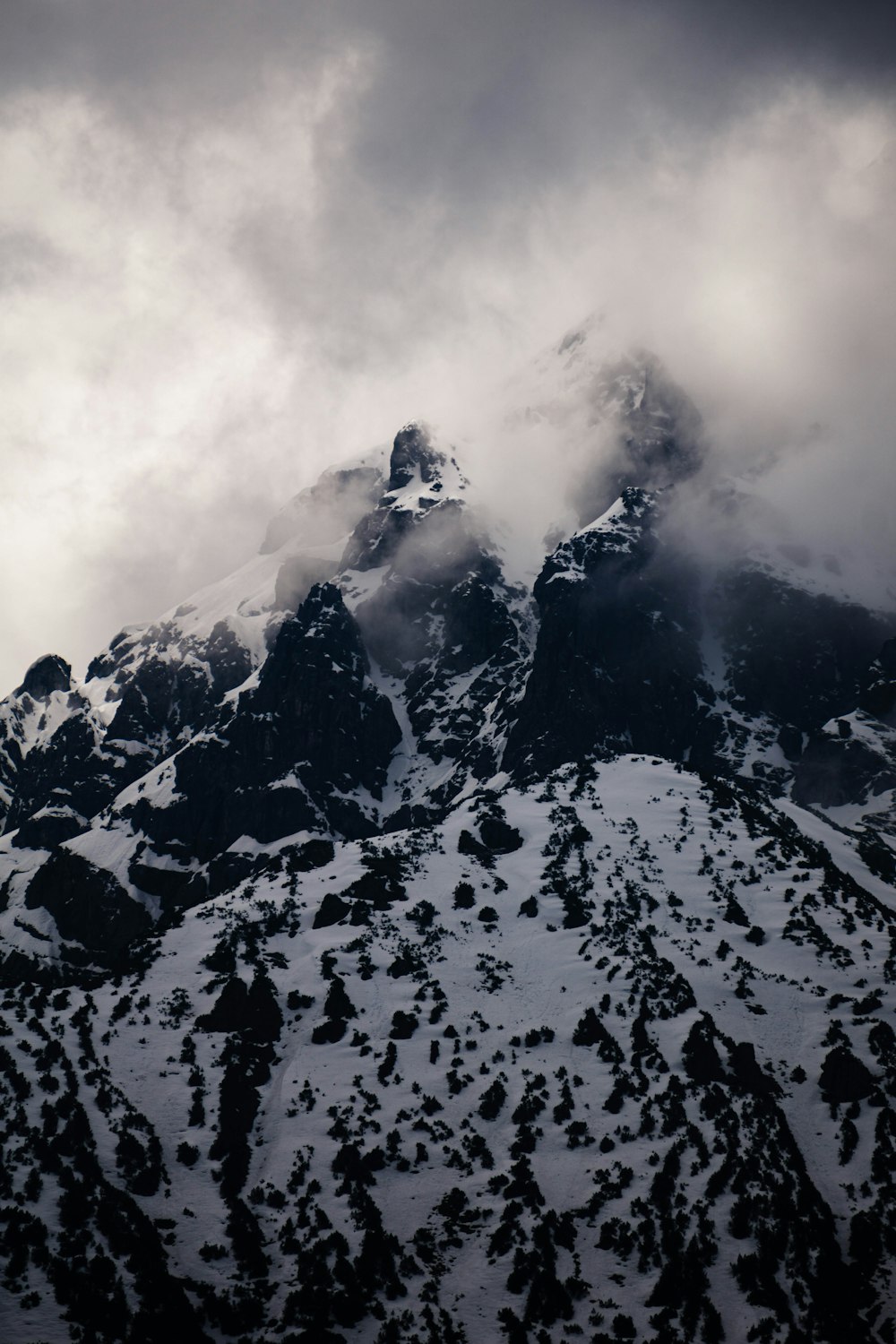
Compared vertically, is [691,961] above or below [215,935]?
below

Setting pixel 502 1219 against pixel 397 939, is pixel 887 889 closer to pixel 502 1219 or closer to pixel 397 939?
pixel 397 939

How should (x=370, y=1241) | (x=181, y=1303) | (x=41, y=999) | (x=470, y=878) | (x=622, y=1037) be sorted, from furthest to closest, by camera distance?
(x=470, y=878) < (x=41, y=999) < (x=622, y=1037) < (x=370, y=1241) < (x=181, y=1303)

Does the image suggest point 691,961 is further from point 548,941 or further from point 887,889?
point 887,889

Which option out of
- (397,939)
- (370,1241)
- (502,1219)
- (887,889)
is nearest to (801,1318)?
(502,1219)

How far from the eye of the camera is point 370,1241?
8744cm

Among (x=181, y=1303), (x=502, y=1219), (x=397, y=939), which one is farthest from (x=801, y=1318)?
(x=397, y=939)

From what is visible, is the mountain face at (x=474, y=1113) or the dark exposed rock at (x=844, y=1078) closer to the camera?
the mountain face at (x=474, y=1113)

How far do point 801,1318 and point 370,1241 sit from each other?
38526 millimetres

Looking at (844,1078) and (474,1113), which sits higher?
(474,1113)

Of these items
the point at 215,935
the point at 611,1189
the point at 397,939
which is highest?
the point at 215,935

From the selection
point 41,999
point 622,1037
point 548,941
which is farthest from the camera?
point 548,941

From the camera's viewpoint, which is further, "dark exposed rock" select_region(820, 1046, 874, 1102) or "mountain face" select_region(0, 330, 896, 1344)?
"dark exposed rock" select_region(820, 1046, 874, 1102)

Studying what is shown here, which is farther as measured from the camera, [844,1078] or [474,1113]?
[474,1113]

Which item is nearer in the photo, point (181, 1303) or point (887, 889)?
point (181, 1303)
